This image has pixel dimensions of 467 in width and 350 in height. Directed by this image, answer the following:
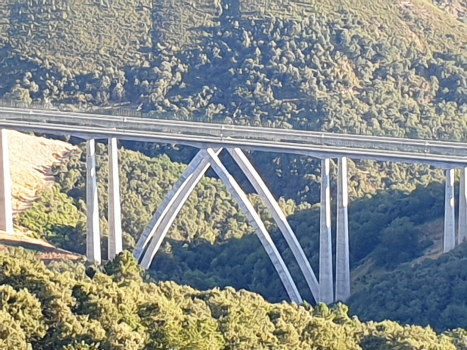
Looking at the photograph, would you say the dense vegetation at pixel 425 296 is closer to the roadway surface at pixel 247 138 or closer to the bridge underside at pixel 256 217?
the bridge underside at pixel 256 217

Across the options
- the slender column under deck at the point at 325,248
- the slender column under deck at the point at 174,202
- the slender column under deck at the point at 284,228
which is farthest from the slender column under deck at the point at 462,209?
the slender column under deck at the point at 174,202

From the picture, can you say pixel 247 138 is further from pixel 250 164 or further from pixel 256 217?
pixel 256 217

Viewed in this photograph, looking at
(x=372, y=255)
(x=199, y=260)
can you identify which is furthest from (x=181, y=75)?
(x=372, y=255)

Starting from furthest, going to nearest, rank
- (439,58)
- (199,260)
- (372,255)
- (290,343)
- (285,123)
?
(439,58), (285,123), (199,260), (372,255), (290,343)

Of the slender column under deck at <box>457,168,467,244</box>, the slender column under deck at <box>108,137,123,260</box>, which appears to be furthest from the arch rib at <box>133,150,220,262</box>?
the slender column under deck at <box>457,168,467,244</box>

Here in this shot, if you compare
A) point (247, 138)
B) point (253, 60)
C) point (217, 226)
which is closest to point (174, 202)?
point (247, 138)

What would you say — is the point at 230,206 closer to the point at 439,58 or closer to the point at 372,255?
the point at 372,255

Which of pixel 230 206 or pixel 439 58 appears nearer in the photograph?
pixel 230 206
